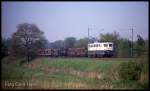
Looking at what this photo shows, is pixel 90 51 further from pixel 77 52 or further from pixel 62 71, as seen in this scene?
pixel 62 71

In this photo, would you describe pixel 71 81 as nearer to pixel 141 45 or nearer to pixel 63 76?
pixel 63 76

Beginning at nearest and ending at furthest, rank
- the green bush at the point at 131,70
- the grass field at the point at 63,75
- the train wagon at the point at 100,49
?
the grass field at the point at 63,75, the green bush at the point at 131,70, the train wagon at the point at 100,49

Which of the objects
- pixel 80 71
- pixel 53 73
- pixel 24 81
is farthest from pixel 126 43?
pixel 24 81

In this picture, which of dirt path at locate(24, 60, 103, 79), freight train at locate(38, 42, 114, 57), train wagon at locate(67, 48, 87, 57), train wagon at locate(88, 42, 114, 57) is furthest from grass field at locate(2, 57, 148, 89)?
train wagon at locate(88, 42, 114, 57)

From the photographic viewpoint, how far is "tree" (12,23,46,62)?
15.0 meters

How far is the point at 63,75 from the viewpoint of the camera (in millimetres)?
14641

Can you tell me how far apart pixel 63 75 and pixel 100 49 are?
222 inches

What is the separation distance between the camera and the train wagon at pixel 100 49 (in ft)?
61.5

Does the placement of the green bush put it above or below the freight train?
below

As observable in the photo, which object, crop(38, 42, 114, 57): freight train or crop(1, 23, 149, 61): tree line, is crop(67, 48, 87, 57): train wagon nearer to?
crop(38, 42, 114, 57): freight train

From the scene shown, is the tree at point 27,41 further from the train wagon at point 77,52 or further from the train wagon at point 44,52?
the train wagon at point 77,52

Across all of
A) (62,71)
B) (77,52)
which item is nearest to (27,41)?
(62,71)

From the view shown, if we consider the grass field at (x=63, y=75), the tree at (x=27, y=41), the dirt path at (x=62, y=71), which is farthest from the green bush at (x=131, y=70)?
the tree at (x=27, y=41)

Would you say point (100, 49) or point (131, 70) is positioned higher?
point (100, 49)
